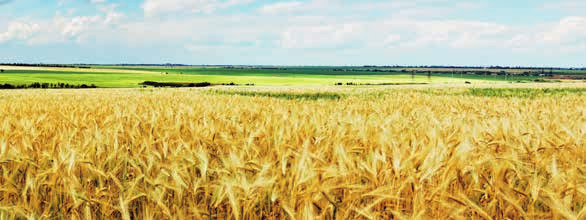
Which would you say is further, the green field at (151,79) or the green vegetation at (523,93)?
the green field at (151,79)

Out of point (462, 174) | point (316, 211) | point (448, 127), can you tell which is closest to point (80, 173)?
point (316, 211)

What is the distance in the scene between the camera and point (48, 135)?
14.1ft

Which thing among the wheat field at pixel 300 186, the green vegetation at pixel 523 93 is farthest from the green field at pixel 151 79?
the wheat field at pixel 300 186

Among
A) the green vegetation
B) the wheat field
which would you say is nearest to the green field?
the green vegetation

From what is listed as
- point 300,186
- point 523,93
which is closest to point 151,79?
point 523,93

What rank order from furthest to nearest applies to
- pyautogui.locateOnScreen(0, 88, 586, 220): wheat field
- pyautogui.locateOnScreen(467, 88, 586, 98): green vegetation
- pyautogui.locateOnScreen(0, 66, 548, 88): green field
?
pyautogui.locateOnScreen(0, 66, 548, 88): green field < pyautogui.locateOnScreen(467, 88, 586, 98): green vegetation < pyautogui.locateOnScreen(0, 88, 586, 220): wheat field

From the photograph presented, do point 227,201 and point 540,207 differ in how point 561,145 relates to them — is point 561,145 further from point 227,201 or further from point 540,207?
point 227,201

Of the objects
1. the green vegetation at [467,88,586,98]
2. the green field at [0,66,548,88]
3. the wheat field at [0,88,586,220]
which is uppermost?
the wheat field at [0,88,586,220]

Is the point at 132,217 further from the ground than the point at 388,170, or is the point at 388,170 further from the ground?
the point at 388,170

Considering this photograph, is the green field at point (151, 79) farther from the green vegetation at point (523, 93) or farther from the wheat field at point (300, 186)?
the wheat field at point (300, 186)

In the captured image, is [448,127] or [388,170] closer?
[388,170]

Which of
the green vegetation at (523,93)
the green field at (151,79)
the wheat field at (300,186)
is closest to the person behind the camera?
the wheat field at (300,186)

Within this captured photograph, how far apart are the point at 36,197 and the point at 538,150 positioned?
2.69m

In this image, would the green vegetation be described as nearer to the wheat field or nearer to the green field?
the wheat field
